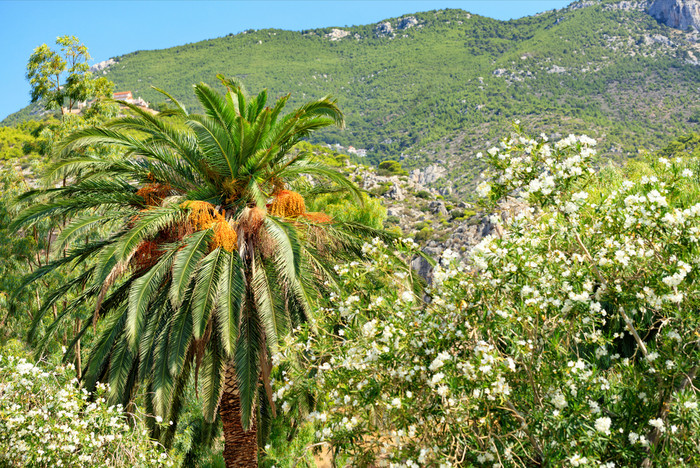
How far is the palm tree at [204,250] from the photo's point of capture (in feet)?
25.9

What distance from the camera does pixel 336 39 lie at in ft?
557

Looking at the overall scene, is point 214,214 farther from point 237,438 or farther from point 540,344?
point 540,344

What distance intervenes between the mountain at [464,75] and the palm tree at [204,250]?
236 feet

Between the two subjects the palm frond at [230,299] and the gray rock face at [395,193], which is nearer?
the palm frond at [230,299]

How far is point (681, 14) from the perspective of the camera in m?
124

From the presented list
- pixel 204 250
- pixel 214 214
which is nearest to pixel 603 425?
pixel 204 250

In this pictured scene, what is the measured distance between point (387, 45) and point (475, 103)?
206ft

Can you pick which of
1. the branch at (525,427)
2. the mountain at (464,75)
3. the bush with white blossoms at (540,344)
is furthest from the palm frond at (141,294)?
the mountain at (464,75)

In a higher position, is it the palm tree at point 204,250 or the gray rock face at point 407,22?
the gray rock face at point 407,22

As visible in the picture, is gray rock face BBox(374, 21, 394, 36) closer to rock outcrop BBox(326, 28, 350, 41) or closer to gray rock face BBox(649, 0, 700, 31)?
rock outcrop BBox(326, 28, 350, 41)

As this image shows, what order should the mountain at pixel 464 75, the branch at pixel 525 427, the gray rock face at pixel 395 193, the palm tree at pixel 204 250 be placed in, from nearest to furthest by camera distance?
the branch at pixel 525 427 → the palm tree at pixel 204 250 → the gray rock face at pixel 395 193 → the mountain at pixel 464 75

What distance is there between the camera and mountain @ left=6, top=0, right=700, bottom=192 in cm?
9081

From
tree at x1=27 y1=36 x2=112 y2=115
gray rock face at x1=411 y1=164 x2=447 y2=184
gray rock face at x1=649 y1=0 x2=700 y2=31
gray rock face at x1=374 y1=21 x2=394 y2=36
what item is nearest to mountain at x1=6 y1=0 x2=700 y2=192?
gray rock face at x1=374 y1=21 x2=394 y2=36

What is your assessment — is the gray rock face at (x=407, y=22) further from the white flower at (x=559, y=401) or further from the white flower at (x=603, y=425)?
the white flower at (x=603, y=425)
